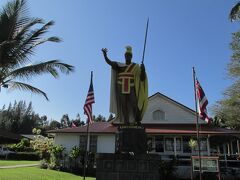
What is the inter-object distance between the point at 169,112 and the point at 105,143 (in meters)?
6.71

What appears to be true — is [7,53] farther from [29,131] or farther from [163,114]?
[29,131]

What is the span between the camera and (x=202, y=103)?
1598 cm

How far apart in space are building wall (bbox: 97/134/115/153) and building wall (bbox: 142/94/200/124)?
11.7 ft

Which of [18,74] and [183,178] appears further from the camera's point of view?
[183,178]

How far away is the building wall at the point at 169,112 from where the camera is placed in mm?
28281

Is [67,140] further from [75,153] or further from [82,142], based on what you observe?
[75,153]

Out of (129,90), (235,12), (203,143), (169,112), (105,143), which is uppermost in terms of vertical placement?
(235,12)

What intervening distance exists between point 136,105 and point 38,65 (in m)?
7.74

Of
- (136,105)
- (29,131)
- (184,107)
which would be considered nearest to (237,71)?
(184,107)

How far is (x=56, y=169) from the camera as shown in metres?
24.2

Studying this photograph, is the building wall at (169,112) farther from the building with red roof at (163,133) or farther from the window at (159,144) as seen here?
the window at (159,144)

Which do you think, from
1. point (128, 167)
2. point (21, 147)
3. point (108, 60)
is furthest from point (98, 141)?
point (21, 147)

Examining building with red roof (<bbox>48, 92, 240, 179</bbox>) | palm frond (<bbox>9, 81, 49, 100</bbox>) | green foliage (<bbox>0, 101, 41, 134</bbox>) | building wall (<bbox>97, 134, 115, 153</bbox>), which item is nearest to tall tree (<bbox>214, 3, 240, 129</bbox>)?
building with red roof (<bbox>48, 92, 240, 179</bbox>)

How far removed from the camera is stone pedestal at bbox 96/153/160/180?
7199mm
